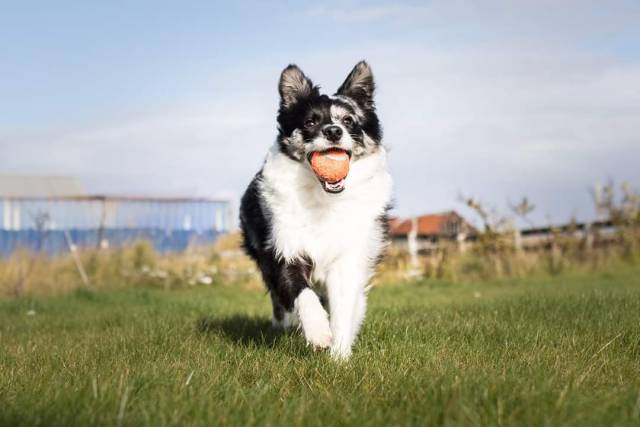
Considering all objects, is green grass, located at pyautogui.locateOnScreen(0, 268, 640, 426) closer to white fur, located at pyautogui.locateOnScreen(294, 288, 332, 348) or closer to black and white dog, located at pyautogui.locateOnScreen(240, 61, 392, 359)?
white fur, located at pyautogui.locateOnScreen(294, 288, 332, 348)

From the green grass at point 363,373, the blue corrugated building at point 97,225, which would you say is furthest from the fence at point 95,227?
the green grass at point 363,373

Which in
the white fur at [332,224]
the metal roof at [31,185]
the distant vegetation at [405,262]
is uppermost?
the white fur at [332,224]

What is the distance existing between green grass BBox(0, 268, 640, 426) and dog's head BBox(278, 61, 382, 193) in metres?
1.49

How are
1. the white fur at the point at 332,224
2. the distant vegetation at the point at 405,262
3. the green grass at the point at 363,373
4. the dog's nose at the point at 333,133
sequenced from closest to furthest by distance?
the green grass at the point at 363,373
the dog's nose at the point at 333,133
the white fur at the point at 332,224
the distant vegetation at the point at 405,262

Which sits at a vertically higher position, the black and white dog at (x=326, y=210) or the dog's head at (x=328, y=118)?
the dog's head at (x=328, y=118)

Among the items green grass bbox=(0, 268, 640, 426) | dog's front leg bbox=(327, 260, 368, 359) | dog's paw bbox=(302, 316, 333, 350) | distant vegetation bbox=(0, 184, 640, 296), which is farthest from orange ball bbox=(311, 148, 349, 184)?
distant vegetation bbox=(0, 184, 640, 296)

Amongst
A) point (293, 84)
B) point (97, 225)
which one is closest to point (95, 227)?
point (97, 225)

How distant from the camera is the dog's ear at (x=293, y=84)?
5762mm

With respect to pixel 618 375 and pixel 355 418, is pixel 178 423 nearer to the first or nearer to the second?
pixel 355 418

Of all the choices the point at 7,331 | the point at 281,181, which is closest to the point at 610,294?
the point at 281,181

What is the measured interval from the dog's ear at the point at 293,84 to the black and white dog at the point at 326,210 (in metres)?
0.13

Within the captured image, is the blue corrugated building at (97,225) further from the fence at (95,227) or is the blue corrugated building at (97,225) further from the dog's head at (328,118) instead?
the dog's head at (328,118)

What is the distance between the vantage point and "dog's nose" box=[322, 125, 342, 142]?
5.09 meters

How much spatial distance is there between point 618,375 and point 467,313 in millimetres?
3469
